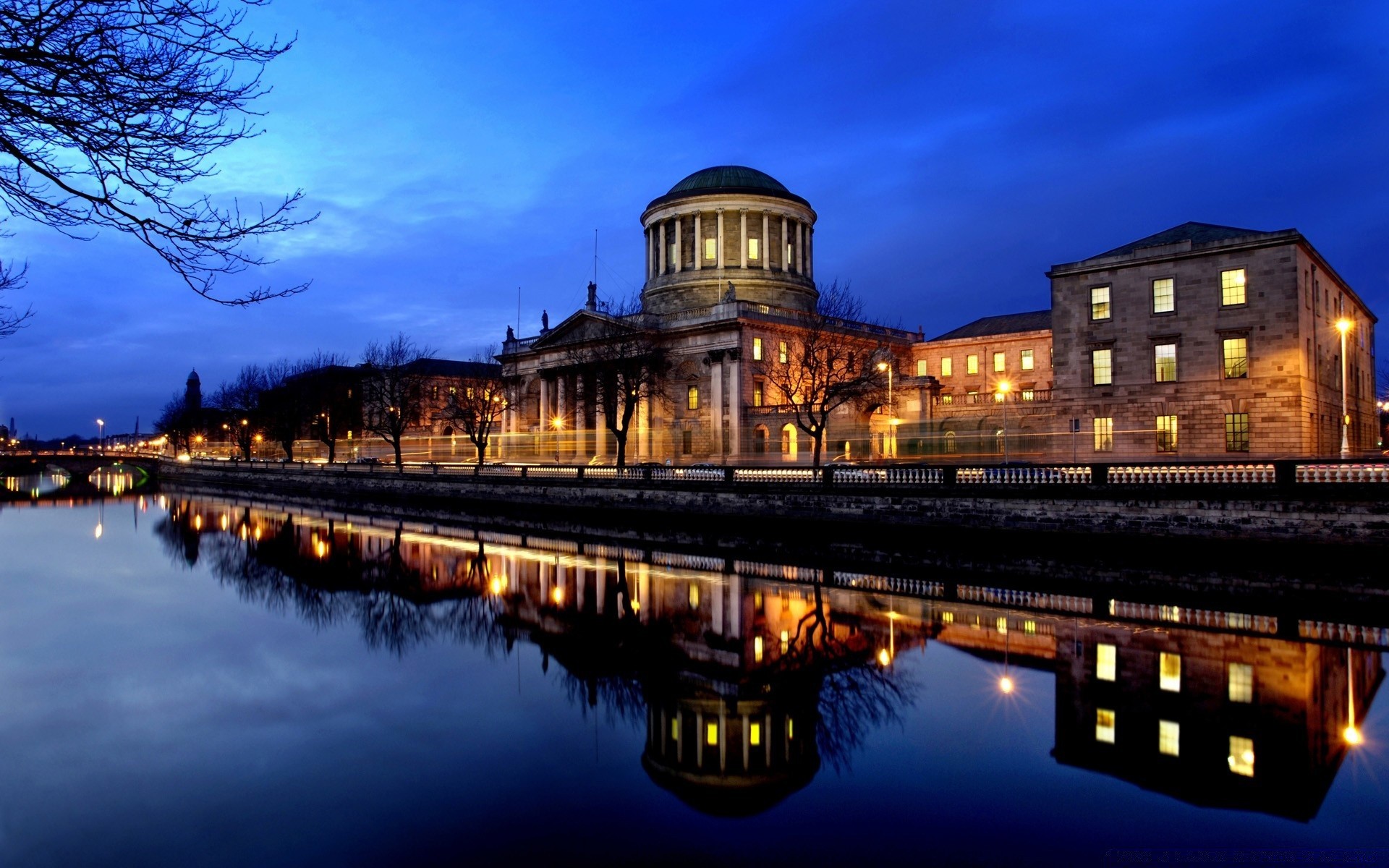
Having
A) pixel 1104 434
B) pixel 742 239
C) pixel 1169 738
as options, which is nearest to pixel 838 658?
pixel 1169 738

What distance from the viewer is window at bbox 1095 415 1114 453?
3797cm

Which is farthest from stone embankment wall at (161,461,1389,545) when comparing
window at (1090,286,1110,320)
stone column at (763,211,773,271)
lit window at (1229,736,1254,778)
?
stone column at (763,211,773,271)

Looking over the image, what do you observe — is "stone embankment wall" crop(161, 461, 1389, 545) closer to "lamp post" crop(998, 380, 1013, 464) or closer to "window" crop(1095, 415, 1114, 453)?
"lamp post" crop(998, 380, 1013, 464)

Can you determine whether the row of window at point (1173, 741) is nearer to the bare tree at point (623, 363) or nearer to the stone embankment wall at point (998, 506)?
the stone embankment wall at point (998, 506)

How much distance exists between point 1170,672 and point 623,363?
42550 millimetres

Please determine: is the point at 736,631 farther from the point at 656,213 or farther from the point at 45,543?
the point at 656,213

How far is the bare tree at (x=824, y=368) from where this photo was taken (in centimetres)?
4228

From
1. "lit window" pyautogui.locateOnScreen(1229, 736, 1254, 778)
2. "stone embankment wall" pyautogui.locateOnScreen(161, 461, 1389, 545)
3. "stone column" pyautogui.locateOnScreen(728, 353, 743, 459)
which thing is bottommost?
"lit window" pyautogui.locateOnScreen(1229, 736, 1254, 778)

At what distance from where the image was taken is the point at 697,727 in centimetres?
1092

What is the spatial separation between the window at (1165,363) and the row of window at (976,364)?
22.5 metres

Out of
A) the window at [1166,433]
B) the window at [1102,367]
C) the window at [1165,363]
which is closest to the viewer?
the window at [1166,433]

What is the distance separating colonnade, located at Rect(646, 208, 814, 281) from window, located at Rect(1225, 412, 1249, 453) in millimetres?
39027

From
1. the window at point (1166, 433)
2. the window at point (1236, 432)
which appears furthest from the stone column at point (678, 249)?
the window at point (1236, 432)

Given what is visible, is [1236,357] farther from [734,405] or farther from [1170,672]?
[734,405]
